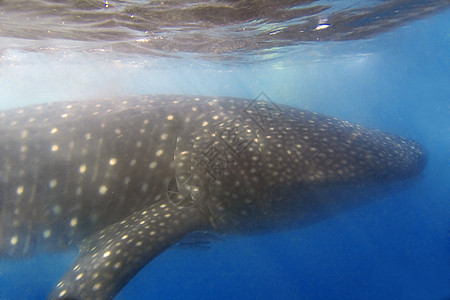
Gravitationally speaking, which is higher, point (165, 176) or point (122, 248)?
point (165, 176)

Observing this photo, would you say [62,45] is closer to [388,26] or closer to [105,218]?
[105,218]

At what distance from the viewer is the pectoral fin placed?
8.70ft

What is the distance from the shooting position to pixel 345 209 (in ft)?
14.4

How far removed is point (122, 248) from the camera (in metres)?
2.95

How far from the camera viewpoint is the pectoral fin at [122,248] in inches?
104

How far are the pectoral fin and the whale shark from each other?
0.06 feet

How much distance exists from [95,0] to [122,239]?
6557mm

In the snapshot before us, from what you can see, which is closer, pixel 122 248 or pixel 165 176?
pixel 122 248

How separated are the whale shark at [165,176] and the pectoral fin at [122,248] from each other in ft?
0.06

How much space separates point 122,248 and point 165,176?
110 centimetres

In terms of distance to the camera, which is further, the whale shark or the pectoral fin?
the whale shark

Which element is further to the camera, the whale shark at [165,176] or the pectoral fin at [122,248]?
the whale shark at [165,176]

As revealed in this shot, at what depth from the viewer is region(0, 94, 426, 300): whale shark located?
355cm

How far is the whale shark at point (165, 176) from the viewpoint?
355 centimetres
